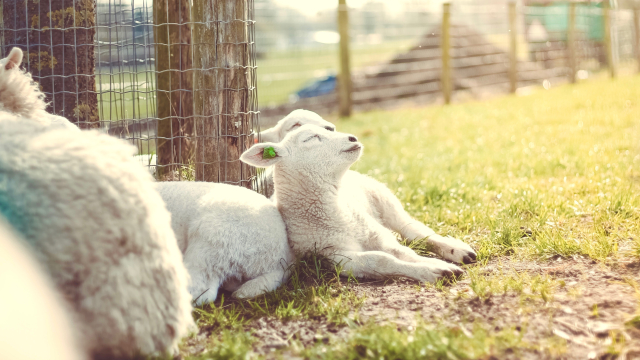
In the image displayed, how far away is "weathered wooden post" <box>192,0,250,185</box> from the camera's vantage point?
164 inches

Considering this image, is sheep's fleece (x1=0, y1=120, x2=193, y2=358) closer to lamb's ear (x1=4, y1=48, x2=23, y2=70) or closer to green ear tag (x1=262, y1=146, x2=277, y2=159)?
green ear tag (x1=262, y1=146, x2=277, y2=159)

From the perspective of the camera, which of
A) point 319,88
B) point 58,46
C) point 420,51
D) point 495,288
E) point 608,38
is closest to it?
point 495,288

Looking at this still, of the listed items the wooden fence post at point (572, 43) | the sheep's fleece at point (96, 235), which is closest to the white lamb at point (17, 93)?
the sheep's fleece at point (96, 235)

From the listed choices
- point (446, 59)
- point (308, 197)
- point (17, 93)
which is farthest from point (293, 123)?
point (446, 59)

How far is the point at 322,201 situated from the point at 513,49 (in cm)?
1264

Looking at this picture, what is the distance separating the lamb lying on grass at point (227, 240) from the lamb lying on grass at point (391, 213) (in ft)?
3.23

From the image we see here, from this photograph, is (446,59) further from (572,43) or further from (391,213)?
(391,213)

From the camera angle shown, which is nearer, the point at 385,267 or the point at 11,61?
the point at 385,267

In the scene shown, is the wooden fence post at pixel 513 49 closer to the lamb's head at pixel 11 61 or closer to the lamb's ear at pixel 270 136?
the lamb's ear at pixel 270 136

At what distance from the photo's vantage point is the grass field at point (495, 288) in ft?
7.69

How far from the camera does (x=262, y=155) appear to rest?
3.63 metres

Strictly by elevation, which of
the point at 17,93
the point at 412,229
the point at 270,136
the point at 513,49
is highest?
the point at 513,49

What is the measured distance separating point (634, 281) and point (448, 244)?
1.17 metres

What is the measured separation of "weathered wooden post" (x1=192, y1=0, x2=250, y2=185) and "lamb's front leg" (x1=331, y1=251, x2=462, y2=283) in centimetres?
131
